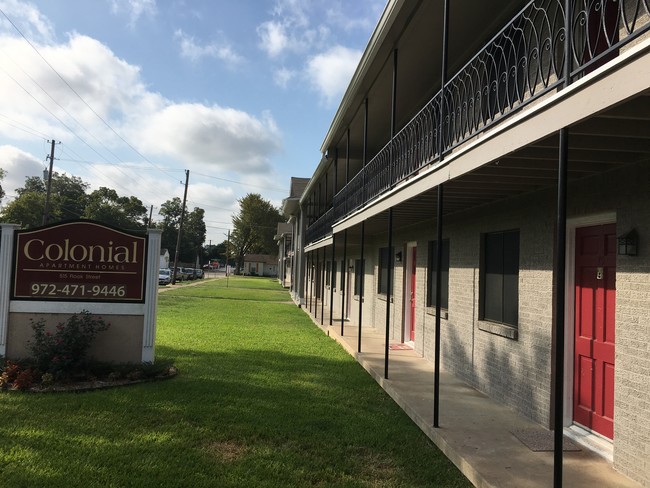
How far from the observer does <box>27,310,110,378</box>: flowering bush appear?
6.91m

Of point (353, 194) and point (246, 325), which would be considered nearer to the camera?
point (353, 194)

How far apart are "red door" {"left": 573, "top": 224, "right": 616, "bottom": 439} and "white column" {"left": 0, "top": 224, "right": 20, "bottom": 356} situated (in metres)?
7.76

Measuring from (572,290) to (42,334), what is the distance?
7.02 metres

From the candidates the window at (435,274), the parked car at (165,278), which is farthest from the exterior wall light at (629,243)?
the parked car at (165,278)

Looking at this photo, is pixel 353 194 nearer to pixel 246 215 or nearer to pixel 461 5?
pixel 461 5

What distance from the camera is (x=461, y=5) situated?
6680 millimetres

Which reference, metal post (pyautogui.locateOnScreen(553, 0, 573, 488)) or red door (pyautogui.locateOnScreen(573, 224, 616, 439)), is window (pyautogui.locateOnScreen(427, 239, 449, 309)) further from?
metal post (pyautogui.locateOnScreen(553, 0, 573, 488))

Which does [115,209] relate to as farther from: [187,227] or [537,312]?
[537,312]

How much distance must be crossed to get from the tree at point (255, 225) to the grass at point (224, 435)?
252 feet

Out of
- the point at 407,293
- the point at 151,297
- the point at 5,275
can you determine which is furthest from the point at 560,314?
the point at 407,293

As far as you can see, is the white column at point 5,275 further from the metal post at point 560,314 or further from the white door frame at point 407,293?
the metal post at point 560,314

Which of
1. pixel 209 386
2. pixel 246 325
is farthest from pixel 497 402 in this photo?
pixel 246 325

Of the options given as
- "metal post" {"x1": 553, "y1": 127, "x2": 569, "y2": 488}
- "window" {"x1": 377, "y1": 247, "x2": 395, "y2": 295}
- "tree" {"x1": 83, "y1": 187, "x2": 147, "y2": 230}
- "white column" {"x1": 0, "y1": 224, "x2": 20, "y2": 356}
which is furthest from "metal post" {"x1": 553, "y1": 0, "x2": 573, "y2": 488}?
"tree" {"x1": 83, "y1": 187, "x2": 147, "y2": 230}

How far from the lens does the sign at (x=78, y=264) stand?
760 centimetres
